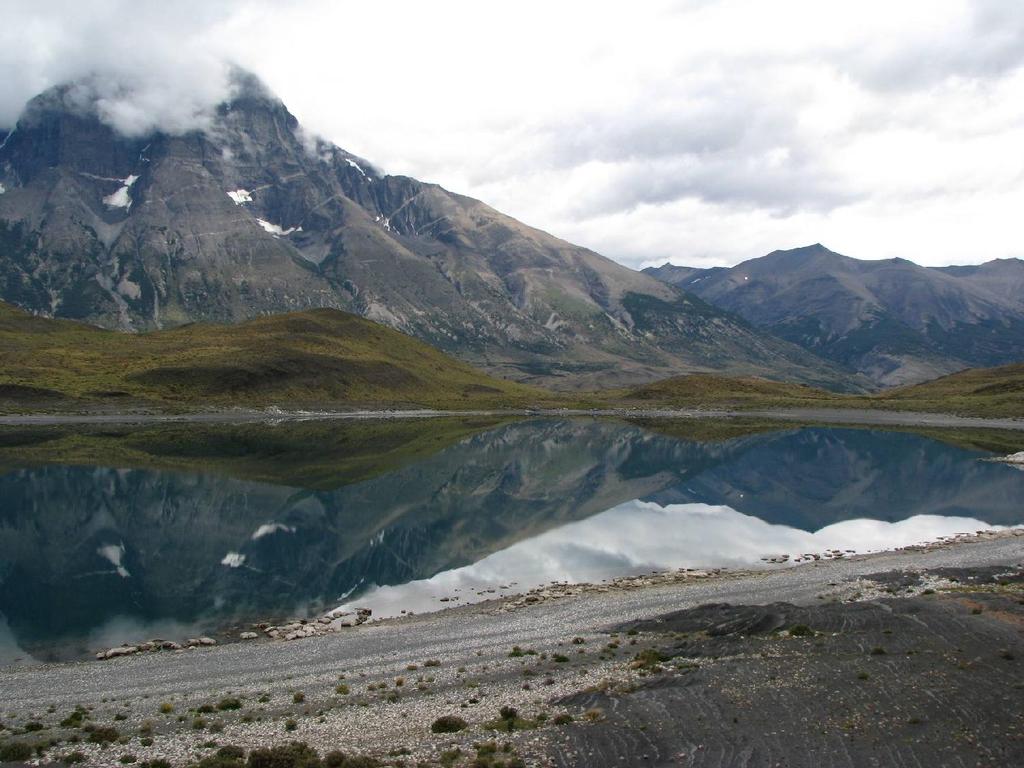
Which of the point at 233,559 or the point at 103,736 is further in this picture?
the point at 233,559

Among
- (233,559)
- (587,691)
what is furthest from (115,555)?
(587,691)

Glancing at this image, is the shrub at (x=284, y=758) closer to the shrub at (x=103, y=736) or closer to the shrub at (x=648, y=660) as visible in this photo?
the shrub at (x=103, y=736)

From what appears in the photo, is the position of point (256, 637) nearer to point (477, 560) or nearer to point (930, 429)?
point (477, 560)

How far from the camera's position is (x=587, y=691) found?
28172mm

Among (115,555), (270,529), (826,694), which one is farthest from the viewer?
(270,529)

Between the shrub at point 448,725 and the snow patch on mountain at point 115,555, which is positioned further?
the snow patch on mountain at point 115,555

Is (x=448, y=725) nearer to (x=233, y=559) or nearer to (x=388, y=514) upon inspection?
(x=233, y=559)

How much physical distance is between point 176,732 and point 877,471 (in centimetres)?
11423

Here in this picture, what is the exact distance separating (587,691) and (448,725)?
A: 20.3 ft

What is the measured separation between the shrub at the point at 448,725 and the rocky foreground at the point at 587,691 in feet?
0.16

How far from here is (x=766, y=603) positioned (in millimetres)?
41656

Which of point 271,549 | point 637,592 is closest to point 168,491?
point 271,549

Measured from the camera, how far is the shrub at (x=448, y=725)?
81.5 feet

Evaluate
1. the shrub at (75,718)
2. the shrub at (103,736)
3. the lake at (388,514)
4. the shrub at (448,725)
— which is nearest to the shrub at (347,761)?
the shrub at (448,725)
